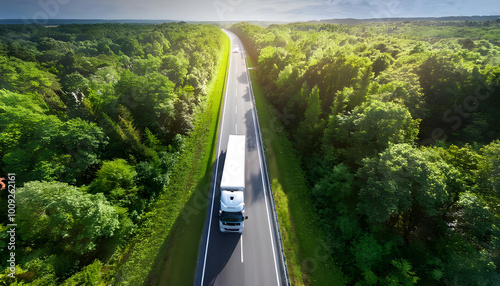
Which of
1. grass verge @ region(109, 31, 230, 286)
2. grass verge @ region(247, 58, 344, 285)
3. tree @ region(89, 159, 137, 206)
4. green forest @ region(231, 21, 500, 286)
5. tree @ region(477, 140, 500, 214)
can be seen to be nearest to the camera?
tree @ region(477, 140, 500, 214)

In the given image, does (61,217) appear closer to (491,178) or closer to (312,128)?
(312,128)

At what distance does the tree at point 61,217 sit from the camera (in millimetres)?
14344

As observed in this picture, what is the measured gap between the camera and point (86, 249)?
16219 millimetres

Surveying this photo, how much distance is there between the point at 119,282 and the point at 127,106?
23.6 m

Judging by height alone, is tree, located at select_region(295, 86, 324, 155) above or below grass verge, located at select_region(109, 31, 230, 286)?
above

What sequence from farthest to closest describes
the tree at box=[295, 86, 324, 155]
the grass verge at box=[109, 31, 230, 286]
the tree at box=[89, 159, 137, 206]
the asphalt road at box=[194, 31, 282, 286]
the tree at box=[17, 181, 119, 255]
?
the tree at box=[295, 86, 324, 155] < the tree at box=[89, 159, 137, 206] < the grass verge at box=[109, 31, 230, 286] < the asphalt road at box=[194, 31, 282, 286] < the tree at box=[17, 181, 119, 255]

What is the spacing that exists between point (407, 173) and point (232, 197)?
17260 mm

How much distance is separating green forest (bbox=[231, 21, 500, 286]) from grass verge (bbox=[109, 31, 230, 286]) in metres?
14.9

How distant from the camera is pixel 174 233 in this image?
20.4 m

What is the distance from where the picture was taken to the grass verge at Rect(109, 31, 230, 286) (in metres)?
17.2

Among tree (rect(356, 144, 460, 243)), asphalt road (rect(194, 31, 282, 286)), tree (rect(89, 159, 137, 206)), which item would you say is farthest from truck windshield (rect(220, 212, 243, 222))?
tree (rect(356, 144, 460, 243))

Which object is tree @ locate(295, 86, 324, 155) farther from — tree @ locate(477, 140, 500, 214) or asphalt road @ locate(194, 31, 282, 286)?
tree @ locate(477, 140, 500, 214)

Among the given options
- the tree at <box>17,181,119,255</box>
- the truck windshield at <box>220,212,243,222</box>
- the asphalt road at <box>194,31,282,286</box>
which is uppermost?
the tree at <box>17,181,119,255</box>

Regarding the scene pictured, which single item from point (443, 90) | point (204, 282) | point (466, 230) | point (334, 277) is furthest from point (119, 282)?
point (443, 90)
